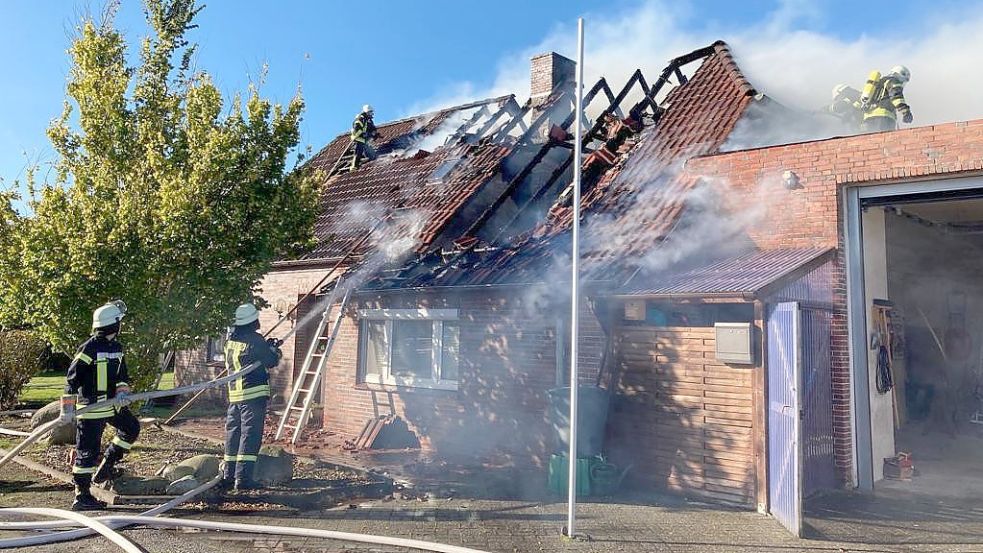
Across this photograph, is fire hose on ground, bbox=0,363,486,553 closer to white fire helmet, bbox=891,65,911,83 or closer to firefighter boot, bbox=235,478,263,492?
firefighter boot, bbox=235,478,263,492

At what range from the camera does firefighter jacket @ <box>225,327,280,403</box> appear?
23.9ft

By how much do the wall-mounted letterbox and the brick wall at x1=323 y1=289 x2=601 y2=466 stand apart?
1693 millimetres

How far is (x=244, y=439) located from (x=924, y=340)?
12.2 meters

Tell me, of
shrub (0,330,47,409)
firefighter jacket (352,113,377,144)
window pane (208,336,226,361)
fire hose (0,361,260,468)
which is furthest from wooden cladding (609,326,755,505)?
shrub (0,330,47,409)

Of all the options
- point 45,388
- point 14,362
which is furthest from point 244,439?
point 45,388

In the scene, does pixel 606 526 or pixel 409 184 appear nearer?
pixel 606 526

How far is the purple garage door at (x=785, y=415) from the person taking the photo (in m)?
5.95

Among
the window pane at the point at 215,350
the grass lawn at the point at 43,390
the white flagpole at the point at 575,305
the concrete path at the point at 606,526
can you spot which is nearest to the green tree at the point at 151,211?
the concrete path at the point at 606,526

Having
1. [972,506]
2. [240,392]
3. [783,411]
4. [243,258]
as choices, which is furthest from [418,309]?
[972,506]

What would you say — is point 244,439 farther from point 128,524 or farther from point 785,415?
point 785,415

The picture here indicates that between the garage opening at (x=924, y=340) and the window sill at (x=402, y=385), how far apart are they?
17.5 ft

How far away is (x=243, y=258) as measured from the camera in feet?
27.2

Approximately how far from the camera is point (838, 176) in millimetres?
7910

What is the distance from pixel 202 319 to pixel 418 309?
3203mm
